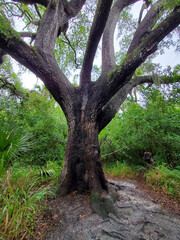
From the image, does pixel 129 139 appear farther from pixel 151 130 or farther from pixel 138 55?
pixel 138 55

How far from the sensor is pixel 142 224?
1638 millimetres

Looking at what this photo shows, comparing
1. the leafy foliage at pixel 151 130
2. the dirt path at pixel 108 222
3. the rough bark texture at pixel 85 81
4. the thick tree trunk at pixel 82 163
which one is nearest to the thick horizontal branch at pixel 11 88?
the rough bark texture at pixel 85 81

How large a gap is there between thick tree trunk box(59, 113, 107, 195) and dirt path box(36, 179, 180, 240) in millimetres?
222

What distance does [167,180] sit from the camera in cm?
278

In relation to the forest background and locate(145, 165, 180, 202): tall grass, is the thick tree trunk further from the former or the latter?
locate(145, 165, 180, 202): tall grass

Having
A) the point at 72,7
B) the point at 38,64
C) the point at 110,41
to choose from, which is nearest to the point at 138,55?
the point at 110,41

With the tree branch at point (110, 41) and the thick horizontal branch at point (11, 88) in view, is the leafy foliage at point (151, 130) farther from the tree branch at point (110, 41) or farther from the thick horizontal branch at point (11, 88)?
the thick horizontal branch at point (11, 88)

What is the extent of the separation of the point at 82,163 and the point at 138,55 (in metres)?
2.38

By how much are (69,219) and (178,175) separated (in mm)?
2626

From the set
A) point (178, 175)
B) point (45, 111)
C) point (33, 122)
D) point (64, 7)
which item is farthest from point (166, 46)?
point (33, 122)

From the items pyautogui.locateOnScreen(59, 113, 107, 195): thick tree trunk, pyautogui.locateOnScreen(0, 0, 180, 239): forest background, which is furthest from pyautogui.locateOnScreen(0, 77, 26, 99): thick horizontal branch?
pyautogui.locateOnScreen(59, 113, 107, 195): thick tree trunk

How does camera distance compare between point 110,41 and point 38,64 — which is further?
point 110,41

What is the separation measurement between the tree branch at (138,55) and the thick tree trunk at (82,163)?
714 mm

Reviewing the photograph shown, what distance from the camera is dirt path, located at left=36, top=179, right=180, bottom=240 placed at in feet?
4.72
